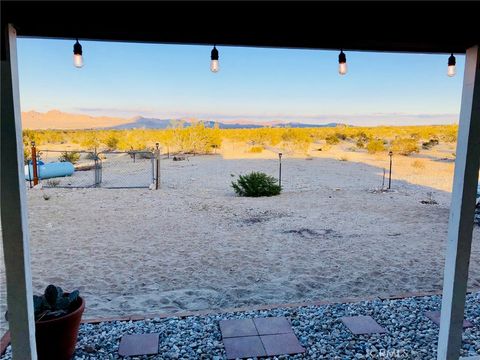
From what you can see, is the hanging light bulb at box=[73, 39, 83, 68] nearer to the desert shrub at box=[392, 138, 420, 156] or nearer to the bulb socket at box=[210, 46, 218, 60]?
the bulb socket at box=[210, 46, 218, 60]

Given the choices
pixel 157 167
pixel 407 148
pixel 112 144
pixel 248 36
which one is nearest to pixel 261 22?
pixel 248 36

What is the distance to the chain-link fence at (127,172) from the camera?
1094cm

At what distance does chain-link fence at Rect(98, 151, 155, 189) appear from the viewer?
1094 cm

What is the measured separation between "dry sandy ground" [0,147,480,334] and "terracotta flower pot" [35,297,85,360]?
93 cm

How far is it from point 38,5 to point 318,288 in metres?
3.58

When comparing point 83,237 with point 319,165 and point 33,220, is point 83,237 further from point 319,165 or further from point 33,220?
point 319,165

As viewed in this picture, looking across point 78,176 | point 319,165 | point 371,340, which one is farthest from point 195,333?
point 319,165

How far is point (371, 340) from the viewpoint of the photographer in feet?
8.71

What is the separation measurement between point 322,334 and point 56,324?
6.44ft

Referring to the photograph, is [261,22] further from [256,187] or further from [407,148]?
[407,148]

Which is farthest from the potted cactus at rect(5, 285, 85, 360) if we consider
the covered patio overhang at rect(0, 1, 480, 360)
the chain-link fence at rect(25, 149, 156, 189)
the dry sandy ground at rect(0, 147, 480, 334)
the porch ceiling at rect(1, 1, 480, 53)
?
the chain-link fence at rect(25, 149, 156, 189)

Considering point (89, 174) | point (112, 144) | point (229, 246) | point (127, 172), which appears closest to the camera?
point (229, 246)

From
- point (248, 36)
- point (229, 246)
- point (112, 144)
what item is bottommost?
point (229, 246)

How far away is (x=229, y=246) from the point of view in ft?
17.6
